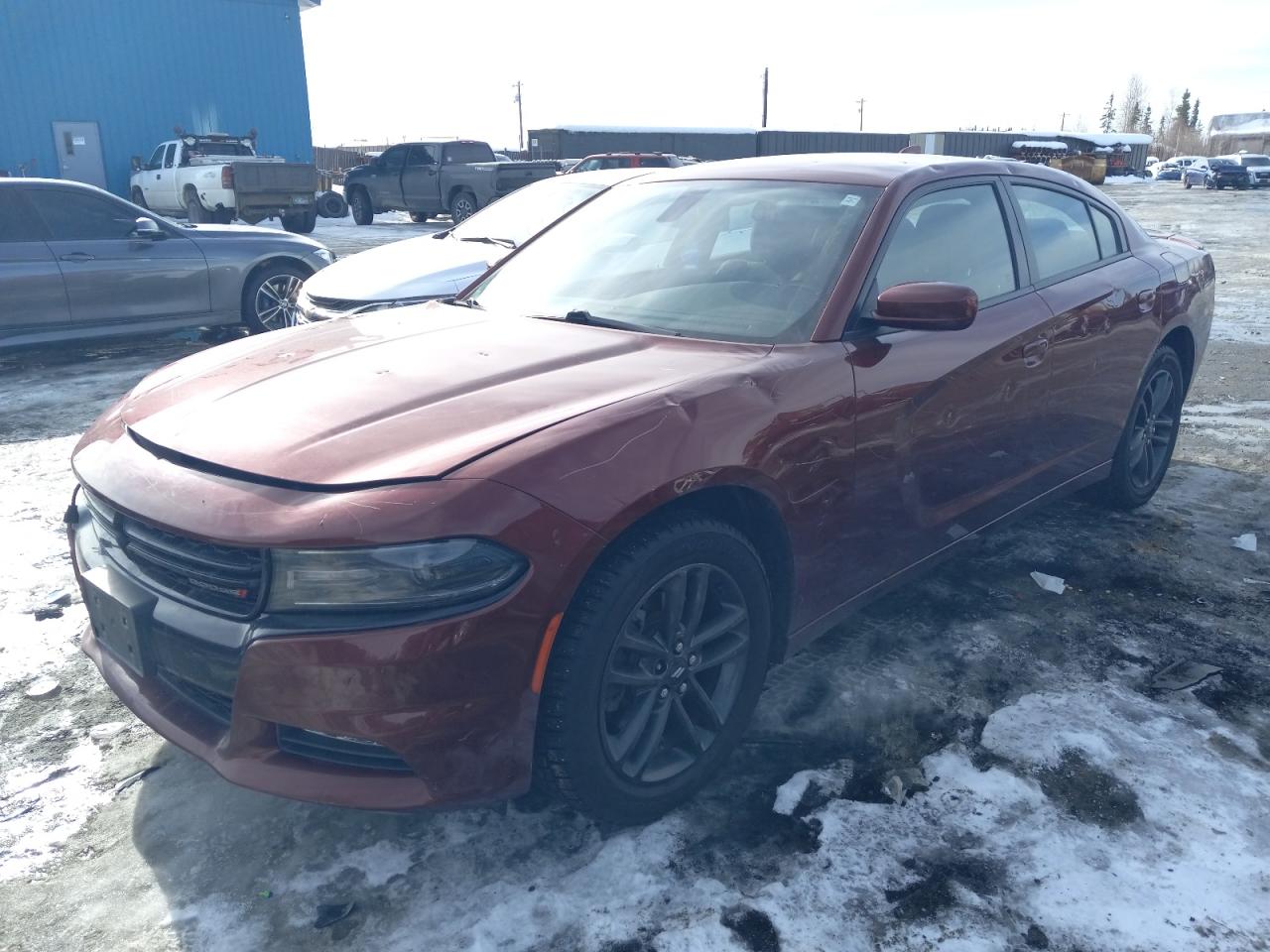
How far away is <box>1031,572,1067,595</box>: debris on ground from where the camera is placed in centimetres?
402

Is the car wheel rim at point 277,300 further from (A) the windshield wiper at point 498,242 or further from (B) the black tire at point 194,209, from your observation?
(B) the black tire at point 194,209

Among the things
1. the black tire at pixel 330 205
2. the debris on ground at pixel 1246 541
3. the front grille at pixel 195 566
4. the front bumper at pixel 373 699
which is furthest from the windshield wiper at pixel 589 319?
the black tire at pixel 330 205

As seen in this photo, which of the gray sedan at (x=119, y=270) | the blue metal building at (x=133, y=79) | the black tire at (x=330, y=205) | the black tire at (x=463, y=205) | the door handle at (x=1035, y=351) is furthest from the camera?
the black tire at (x=330, y=205)

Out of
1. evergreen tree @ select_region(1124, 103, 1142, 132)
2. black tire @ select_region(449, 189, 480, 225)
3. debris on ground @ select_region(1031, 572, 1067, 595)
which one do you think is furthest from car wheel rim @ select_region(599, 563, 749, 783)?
evergreen tree @ select_region(1124, 103, 1142, 132)

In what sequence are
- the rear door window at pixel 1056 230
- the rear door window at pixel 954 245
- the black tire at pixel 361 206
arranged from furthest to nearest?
the black tire at pixel 361 206
the rear door window at pixel 1056 230
the rear door window at pixel 954 245

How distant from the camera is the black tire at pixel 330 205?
907 inches

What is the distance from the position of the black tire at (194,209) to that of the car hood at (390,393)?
17355 mm

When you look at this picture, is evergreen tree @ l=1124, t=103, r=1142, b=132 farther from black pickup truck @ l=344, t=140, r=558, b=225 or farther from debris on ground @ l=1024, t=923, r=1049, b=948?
debris on ground @ l=1024, t=923, r=1049, b=948

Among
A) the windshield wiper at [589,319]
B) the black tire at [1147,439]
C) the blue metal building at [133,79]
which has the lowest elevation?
the black tire at [1147,439]

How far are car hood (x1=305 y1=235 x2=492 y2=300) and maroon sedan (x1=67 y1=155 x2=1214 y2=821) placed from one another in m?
2.97

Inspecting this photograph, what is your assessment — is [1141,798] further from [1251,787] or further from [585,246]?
[585,246]

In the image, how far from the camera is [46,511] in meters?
4.80

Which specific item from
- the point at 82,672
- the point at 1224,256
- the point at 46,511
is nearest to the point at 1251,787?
the point at 82,672

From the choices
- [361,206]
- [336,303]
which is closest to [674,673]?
[336,303]
